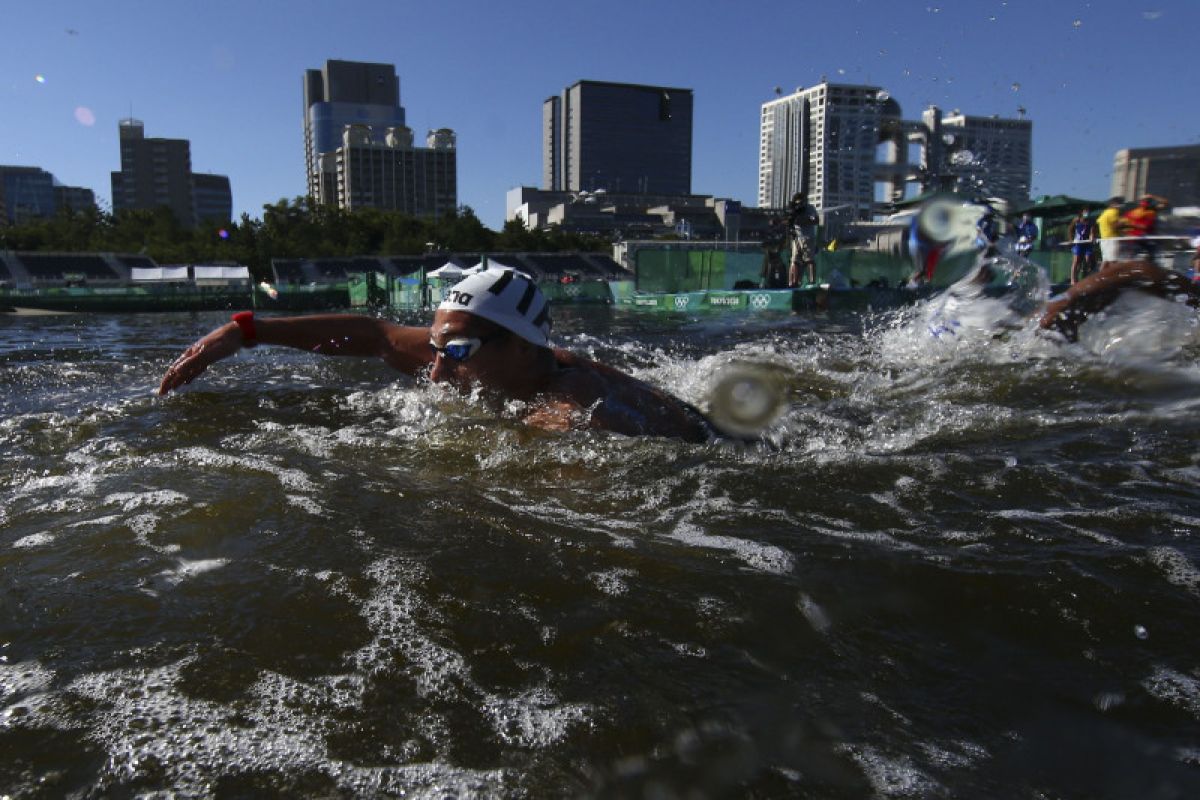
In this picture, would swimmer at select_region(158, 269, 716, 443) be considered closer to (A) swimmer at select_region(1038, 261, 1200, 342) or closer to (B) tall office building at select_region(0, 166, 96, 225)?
(A) swimmer at select_region(1038, 261, 1200, 342)

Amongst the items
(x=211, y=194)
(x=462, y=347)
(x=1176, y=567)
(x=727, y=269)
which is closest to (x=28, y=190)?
(x=211, y=194)

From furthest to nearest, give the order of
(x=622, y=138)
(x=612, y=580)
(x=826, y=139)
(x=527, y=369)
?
1. (x=622, y=138)
2. (x=826, y=139)
3. (x=527, y=369)
4. (x=612, y=580)

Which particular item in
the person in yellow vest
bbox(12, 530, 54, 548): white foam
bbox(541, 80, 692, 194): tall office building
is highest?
bbox(541, 80, 692, 194): tall office building

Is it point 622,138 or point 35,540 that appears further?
point 622,138

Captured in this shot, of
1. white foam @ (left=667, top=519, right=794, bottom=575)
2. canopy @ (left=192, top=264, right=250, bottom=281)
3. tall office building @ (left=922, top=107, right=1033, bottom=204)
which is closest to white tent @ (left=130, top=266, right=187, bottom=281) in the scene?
canopy @ (left=192, top=264, right=250, bottom=281)

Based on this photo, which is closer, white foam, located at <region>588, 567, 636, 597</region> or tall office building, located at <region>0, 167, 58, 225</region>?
white foam, located at <region>588, 567, 636, 597</region>

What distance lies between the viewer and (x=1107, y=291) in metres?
6.28

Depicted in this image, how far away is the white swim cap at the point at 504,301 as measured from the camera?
10.7ft

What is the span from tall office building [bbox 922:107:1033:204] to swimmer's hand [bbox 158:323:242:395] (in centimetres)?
1394

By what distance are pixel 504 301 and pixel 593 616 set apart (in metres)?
2.00

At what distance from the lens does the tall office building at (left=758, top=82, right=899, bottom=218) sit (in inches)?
763

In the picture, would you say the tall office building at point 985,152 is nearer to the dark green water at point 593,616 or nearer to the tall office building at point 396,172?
the dark green water at point 593,616

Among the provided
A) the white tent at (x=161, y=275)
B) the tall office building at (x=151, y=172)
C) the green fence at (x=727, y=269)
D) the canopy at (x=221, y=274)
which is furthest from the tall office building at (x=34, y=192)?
the green fence at (x=727, y=269)

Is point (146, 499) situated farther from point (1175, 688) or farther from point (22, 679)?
point (1175, 688)
